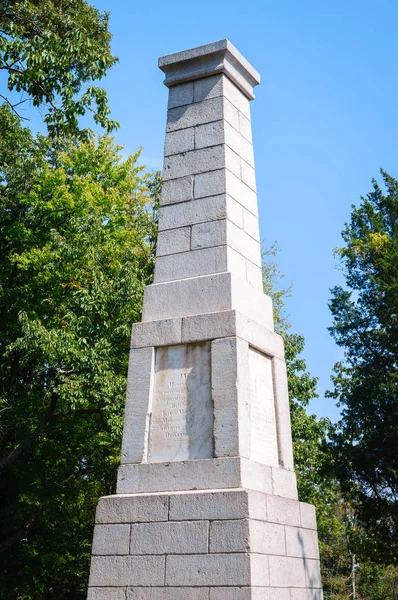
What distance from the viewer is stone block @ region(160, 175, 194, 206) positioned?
7.21m

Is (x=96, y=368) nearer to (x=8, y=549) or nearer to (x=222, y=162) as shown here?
(x=222, y=162)

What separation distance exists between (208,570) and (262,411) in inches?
68.0

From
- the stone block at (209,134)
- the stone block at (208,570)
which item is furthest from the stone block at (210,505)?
the stone block at (209,134)

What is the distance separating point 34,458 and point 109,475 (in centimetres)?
236

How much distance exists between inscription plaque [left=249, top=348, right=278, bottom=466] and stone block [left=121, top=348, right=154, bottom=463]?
1.09m

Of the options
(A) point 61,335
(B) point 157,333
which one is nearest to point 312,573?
(B) point 157,333

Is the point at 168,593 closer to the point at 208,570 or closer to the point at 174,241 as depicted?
the point at 208,570

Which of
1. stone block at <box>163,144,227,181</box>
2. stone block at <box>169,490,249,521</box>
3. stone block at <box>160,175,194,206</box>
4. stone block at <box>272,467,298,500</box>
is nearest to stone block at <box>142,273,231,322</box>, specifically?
stone block at <box>160,175,194,206</box>

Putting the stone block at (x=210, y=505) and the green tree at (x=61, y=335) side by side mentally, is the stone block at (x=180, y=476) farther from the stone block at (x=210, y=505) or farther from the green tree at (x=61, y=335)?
the green tree at (x=61, y=335)

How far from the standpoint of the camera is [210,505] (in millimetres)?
5348

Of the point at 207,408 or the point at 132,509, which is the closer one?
the point at 132,509

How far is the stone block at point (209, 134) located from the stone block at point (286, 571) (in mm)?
4643

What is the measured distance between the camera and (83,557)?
20.8m

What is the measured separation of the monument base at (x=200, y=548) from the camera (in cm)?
511
